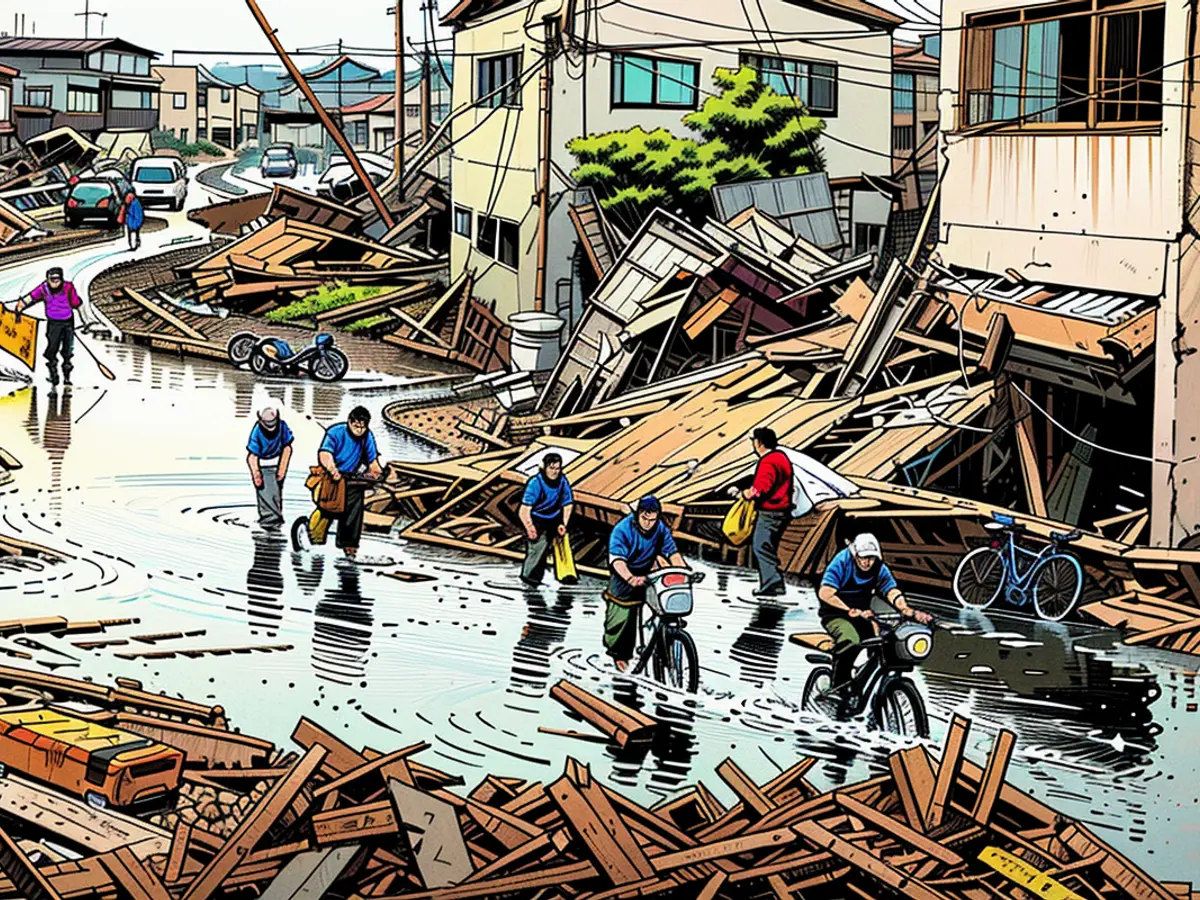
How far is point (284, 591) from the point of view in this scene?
37.9ft

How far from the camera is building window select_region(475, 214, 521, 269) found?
14.4 meters

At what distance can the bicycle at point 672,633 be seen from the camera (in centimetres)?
1008

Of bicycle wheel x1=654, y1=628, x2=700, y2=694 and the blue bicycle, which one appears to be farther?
the blue bicycle

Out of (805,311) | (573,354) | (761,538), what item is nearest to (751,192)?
(805,311)

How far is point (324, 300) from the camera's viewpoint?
52.7 feet

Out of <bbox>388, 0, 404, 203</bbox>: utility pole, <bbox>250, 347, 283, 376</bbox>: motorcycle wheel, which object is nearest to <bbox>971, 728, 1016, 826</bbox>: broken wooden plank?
<bbox>388, 0, 404, 203</bbox>: utility pole

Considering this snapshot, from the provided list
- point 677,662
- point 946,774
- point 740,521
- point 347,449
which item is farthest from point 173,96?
point 946,774

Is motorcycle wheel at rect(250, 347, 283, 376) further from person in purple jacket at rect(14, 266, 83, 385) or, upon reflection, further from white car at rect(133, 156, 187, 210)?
white car at rect(133, 156, 187, 210)

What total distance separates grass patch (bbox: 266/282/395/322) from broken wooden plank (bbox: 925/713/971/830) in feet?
25.1

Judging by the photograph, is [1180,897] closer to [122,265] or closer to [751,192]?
[751,192]

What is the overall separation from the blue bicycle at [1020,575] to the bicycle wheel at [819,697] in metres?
1.81

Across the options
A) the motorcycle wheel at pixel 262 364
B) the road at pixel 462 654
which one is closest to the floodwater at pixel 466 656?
the road at pixel 462 654

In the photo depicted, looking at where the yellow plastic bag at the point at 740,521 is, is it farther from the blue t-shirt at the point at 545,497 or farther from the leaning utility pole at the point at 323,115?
the leaning utility pole at the point at 323,115

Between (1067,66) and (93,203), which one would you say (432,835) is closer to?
(1067,66)
